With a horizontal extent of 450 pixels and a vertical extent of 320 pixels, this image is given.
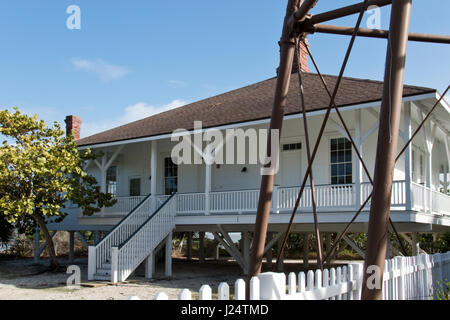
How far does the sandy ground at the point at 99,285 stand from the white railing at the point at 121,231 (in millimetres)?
820

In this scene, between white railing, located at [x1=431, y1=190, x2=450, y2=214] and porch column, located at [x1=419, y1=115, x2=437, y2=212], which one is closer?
porch column, located at [x1=419, y1=115, x2=437, y2=212]

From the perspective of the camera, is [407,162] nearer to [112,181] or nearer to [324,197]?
[324,197]

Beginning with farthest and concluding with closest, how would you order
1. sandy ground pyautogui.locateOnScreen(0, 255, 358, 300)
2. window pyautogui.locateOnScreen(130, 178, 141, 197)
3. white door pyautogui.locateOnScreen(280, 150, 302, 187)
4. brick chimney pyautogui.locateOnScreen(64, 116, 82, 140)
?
brick chimney pyautogui.locateOnScreen(64, 116, 82, 140), window pyautogui.locateOnScreen(130, 178, 141, 197), white door pyautogui.locateOnScreen(280, 150, 302, 187), sandy ground pyautogui.locateOnScreen(0, 255, 358, 300)

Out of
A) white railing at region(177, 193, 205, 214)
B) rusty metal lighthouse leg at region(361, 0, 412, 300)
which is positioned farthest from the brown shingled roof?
rusty metal lighthouse leg at region(361, 0, 412, 300)

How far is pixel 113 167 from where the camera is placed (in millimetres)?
23094

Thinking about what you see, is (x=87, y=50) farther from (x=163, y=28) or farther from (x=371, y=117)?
(x=371, y=117)

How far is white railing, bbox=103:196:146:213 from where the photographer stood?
1909 cm

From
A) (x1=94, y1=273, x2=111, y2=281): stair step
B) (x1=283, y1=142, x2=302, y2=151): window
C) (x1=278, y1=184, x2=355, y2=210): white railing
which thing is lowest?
(x1=94, y1=273, x2=111, y2=281): stair step

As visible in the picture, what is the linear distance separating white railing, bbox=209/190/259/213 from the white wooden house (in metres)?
0.03

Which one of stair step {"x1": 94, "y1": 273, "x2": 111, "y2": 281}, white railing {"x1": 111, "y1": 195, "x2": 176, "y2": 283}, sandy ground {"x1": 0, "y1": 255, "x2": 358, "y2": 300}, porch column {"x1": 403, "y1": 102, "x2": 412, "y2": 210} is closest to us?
porch column {"x1": 403, "y1": 102, "x2": 412, "y2": 210}

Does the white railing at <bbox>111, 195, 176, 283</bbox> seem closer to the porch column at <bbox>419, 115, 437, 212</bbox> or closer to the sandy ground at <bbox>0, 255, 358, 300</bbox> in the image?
the sandy ground at <bbox>0, 255, 358, 300</bbox>

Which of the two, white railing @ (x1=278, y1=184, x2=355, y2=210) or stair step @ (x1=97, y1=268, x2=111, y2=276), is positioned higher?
white railing @ (x1=278, y1=184, x2=355, y2=210)
